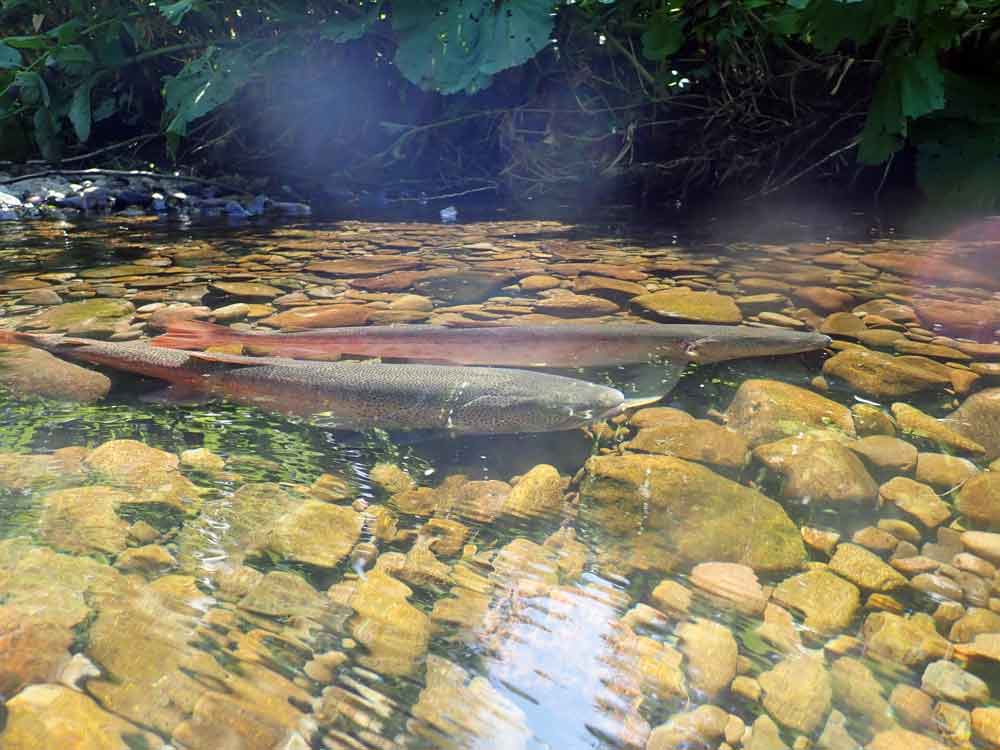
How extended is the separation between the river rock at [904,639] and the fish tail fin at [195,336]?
2572 mm

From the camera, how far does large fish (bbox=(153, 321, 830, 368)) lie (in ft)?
10.1

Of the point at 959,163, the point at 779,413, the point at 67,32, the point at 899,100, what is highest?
the point at 67,32

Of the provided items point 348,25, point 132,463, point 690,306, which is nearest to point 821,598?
point 132,463

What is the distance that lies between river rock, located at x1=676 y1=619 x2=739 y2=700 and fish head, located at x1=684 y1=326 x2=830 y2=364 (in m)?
1.74

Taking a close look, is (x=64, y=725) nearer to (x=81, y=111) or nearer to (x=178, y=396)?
(x=178, y=396)

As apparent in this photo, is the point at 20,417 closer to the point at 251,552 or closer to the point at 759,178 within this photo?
the point at 251,552

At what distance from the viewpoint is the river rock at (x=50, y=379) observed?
2.55m

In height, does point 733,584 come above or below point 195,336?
below

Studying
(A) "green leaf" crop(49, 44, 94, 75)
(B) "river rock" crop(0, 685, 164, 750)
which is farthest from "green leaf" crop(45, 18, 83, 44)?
(B) "river rock" crop(0, 685, 164, 750)

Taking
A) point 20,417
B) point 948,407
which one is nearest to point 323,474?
point 20,417

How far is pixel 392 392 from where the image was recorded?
95.7 inches

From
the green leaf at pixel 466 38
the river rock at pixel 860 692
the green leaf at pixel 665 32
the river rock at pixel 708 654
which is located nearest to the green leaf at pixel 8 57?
the green leaf at pixel 466 38

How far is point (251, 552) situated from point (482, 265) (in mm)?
3412

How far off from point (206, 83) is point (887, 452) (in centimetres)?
782
